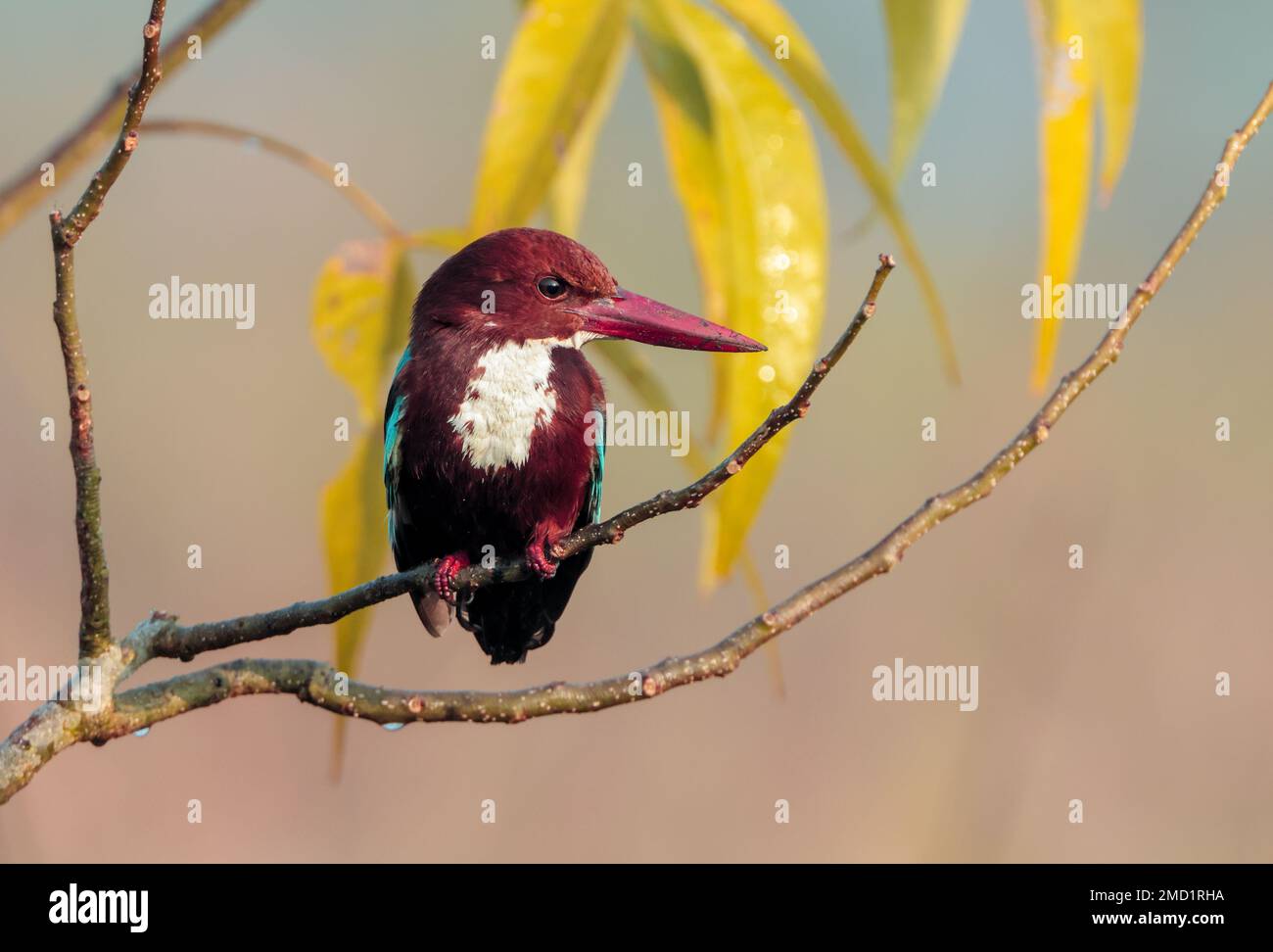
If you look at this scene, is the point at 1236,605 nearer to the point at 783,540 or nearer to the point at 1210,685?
the point at 1210,685

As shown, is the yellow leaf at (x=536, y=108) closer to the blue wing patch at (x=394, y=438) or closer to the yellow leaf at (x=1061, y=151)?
the blue wing patch at (x=394, y=438)

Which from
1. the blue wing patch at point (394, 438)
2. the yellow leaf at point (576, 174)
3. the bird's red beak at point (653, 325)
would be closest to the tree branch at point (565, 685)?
the bird's red beak at point (653, 325)

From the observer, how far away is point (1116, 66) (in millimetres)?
1979

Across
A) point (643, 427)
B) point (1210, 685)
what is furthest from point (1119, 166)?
point (1210, 685)

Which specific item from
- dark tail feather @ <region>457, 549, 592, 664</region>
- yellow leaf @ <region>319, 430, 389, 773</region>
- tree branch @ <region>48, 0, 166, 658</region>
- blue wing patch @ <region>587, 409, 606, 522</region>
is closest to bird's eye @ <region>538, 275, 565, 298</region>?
blue wing patch @ <region>587, 409, 606, 522</region>

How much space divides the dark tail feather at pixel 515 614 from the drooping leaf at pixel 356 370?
256 mm

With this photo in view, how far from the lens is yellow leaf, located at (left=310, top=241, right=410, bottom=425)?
7.25 feet

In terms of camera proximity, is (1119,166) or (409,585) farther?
(1119,166)

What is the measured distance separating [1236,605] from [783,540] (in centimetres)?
157

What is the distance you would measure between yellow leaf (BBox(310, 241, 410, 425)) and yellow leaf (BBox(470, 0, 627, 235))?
28cm

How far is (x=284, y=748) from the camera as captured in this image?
4.36 metres

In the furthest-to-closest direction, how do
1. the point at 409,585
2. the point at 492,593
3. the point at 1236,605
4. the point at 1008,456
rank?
the point at 1236,605 → the point at 492,593 → the point at 1008,456 → the point at 409,585

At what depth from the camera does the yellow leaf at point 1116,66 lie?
1.96 metres

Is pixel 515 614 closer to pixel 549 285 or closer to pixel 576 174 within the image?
pixel 549 285
